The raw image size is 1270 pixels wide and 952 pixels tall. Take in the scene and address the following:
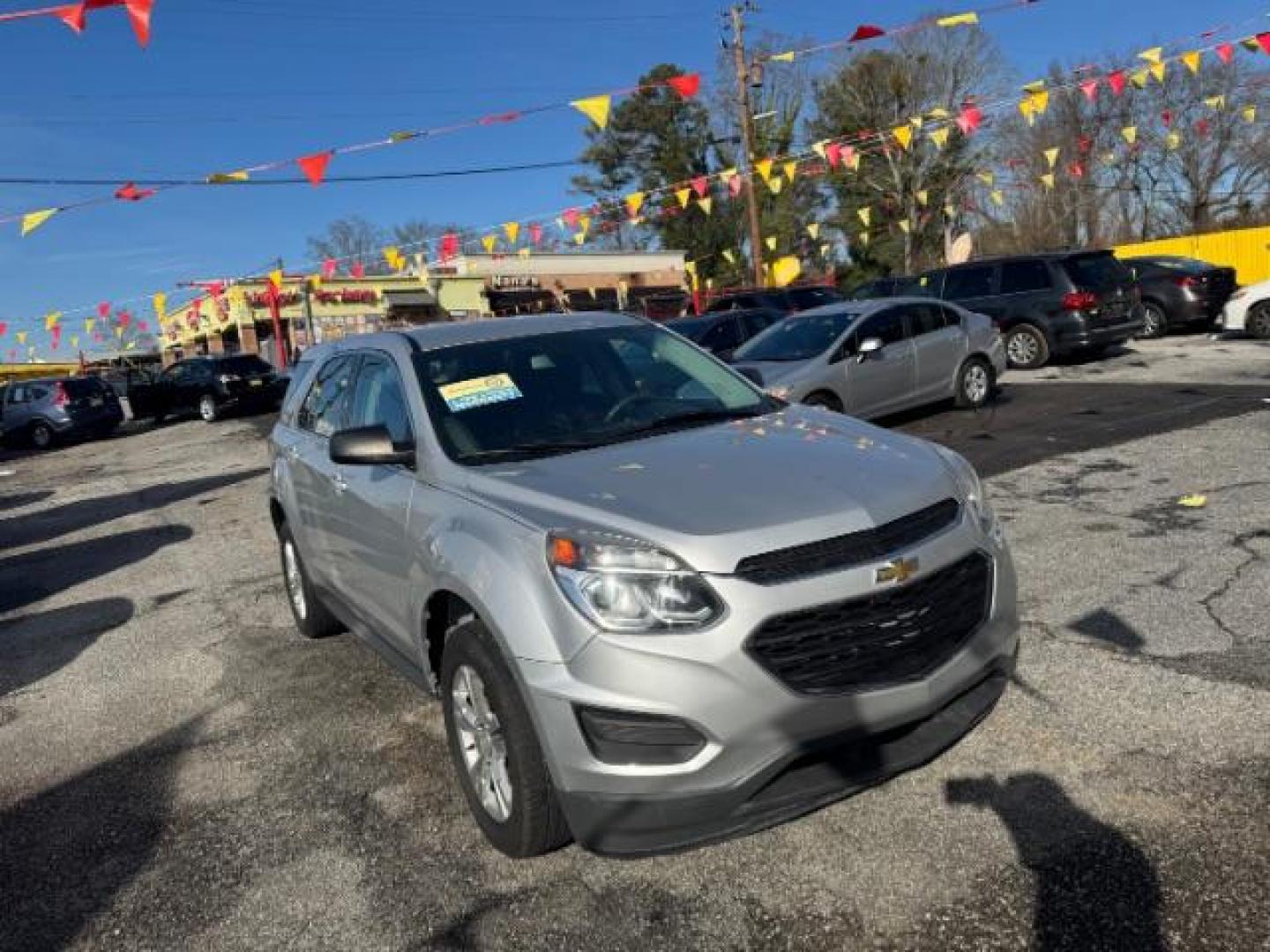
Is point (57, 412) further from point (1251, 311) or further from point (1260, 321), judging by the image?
point (1260, 321)

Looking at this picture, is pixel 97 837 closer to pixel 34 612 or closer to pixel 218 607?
pixel 218 607

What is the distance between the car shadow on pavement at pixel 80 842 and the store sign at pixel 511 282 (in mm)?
44489

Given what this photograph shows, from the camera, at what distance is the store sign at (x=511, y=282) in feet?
155

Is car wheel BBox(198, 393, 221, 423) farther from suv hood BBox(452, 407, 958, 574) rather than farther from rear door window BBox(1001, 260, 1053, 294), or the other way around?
suv hood BBox(452, 407, 958, 574)

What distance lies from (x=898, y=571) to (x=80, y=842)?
3.04 m

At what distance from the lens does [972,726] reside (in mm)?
2883

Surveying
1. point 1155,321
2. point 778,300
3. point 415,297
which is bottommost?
point 1155,321

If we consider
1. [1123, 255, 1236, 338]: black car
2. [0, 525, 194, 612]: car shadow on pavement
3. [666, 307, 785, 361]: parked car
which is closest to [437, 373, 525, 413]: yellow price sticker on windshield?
[0, 525, 194, 612]: car shadow on pavement

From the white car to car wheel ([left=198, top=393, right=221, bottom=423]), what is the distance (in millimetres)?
21955

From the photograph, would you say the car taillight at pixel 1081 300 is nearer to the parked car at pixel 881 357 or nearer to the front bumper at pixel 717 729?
the parked car at pixel 881 357

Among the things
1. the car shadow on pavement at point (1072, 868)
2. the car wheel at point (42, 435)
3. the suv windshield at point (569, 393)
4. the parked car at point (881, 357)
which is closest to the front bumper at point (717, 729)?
the car shadow on pavement at point (1072, 868)

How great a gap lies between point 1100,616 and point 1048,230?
48.5 m

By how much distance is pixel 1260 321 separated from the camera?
15391mm

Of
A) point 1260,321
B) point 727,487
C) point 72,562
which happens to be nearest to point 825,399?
point 727,487
